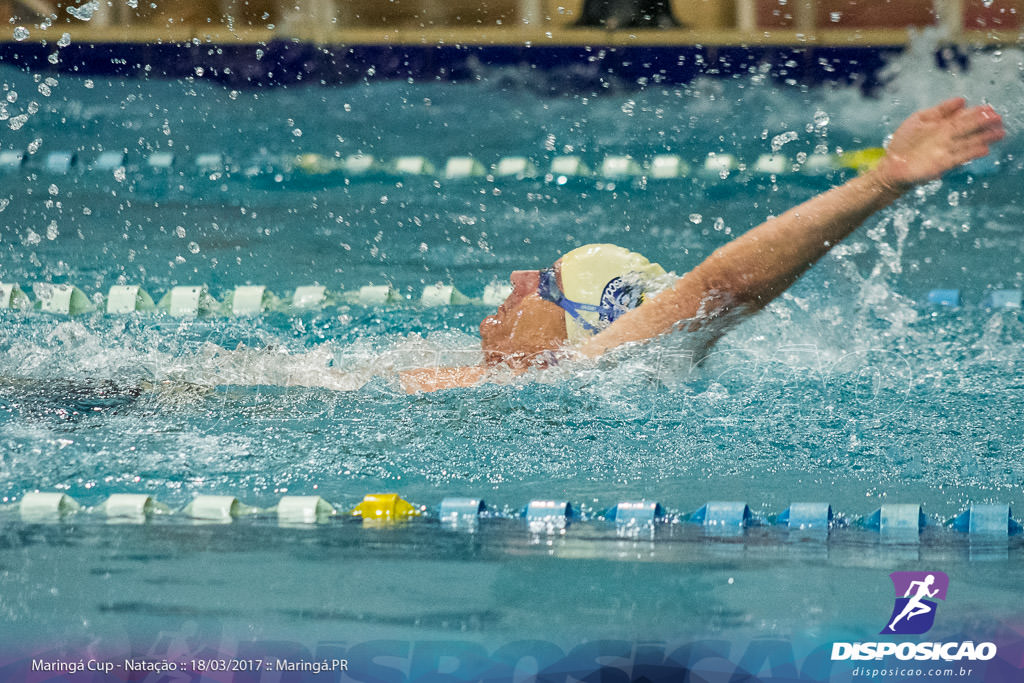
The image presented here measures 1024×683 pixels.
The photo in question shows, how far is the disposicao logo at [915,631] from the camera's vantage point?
1585 mm

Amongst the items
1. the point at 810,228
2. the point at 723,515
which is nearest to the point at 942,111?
the point at 810,228

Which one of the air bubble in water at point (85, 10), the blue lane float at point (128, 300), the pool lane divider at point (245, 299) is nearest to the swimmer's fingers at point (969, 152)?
the pool lane divider at point (245, 299)

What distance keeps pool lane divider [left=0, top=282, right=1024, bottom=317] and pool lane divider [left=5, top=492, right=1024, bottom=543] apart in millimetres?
1764

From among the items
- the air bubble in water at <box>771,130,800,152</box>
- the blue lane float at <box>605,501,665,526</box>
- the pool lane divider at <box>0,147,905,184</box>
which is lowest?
the blue lane float at <box>605,501,665,526</box>

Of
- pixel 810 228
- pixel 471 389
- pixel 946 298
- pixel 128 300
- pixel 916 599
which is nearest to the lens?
pixel 916 599

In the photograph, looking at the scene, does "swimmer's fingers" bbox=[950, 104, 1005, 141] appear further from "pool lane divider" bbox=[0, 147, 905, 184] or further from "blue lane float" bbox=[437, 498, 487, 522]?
"pool lane divider" bbox=[0, 147, 905, 184]

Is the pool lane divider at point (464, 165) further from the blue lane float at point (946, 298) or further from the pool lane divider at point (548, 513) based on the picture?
the pool lane divider at point (548, 513)

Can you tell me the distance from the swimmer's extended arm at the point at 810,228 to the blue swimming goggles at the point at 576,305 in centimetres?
4

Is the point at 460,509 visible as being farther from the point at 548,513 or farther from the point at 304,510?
the point at 304,510

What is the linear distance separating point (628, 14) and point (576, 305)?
3.54 metres

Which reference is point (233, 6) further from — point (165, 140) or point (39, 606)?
point (39, 606)

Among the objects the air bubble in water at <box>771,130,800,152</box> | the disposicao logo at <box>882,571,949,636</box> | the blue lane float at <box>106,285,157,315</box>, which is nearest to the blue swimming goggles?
the disposicao logo at <box>882,571,949,636</box>

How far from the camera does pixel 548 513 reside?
228 centimetres

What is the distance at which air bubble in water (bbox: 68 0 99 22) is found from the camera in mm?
6129
